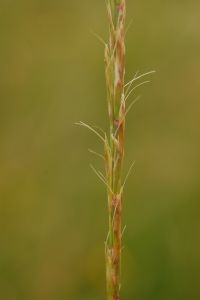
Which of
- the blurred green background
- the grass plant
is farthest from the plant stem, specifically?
the blurred green background

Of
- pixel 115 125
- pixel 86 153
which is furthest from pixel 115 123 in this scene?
pixel 86 153

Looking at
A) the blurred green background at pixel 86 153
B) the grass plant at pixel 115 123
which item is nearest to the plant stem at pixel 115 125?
the grass plant at pixel 115 123

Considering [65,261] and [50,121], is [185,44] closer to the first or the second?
[50,121]

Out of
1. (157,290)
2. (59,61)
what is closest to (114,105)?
(157,290)

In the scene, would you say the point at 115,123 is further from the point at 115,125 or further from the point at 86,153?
the point at 86,153

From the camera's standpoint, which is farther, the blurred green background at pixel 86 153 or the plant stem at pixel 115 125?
the blurred green background at pixel 86 153

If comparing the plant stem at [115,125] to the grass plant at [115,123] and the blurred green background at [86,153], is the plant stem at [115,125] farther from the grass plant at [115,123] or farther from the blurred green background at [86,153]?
the blurred green background at [86,153]
